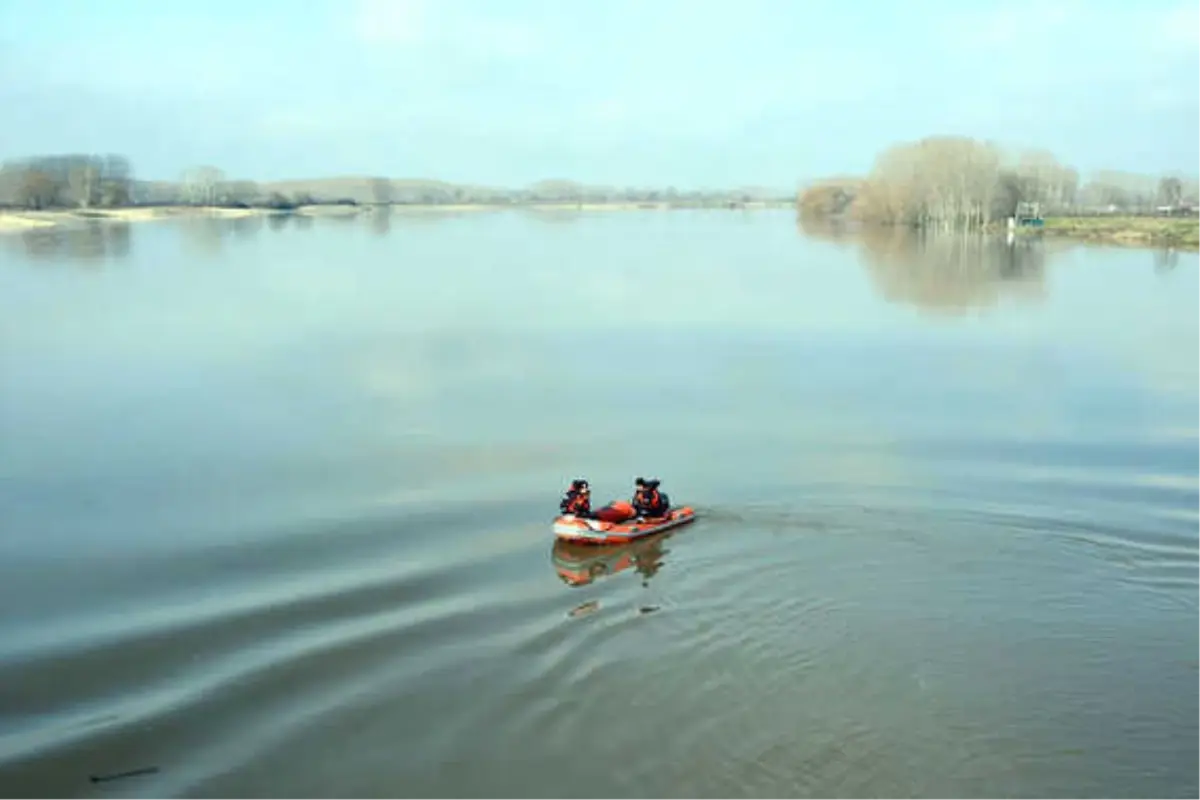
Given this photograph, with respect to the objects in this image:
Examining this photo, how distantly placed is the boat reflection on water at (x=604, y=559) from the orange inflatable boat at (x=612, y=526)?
3.4 inches

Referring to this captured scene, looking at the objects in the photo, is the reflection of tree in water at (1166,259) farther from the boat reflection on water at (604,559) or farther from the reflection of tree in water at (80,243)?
the reflection of tree in water at (80,243)

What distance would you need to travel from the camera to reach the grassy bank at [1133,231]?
8644cm

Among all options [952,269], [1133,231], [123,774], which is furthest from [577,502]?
[1133,231]

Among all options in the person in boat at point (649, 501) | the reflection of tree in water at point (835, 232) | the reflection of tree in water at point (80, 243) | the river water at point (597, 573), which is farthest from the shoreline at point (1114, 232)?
the person in boat at point (649, 501)

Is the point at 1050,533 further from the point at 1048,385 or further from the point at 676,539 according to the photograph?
the point at 1048,385

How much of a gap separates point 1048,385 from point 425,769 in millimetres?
20541

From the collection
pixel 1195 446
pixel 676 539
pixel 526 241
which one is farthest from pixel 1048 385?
pixel 526 241

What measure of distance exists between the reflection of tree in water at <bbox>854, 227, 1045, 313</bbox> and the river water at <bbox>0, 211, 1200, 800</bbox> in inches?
524

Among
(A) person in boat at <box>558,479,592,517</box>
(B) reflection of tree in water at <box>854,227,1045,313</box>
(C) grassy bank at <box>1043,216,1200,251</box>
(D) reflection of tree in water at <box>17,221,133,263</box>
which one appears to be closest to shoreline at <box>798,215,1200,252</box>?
(C) grassy bank at <box>1043,216,1200,251</box>

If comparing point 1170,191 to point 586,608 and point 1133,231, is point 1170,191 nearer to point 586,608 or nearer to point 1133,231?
point 1133,231

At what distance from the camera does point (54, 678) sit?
11.4 metres

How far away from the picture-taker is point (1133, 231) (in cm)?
9712

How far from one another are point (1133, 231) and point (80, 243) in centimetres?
8496

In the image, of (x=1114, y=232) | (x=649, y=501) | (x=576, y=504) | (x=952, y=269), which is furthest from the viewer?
(x=1114, y=232)
